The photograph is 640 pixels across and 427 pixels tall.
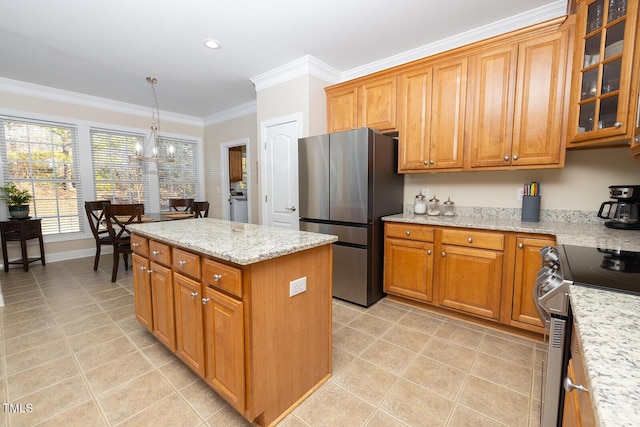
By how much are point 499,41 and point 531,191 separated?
1255mm

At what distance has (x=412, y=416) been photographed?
4.76 ft

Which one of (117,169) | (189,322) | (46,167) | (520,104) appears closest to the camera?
(189,322)

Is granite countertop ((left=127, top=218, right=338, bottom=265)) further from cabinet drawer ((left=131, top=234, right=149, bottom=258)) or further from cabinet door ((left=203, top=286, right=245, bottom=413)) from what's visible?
cabinet door ((left=203, top=286, right=245, bottom=413))

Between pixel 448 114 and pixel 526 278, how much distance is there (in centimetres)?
150

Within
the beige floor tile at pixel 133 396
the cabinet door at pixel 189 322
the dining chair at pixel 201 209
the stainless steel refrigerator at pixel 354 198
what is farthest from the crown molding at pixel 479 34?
the beige floor tile at pixel 133 396

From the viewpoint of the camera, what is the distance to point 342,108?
3.24 metres

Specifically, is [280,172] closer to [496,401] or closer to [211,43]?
[211,43]

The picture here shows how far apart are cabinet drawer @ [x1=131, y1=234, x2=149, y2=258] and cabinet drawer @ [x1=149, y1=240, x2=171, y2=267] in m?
0.07

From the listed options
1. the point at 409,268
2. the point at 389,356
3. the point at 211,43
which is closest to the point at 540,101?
the point at 409,268

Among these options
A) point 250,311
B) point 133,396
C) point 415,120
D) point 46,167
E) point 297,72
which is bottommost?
point 133,396

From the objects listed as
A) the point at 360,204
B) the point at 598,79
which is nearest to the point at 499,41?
the point at 598,79

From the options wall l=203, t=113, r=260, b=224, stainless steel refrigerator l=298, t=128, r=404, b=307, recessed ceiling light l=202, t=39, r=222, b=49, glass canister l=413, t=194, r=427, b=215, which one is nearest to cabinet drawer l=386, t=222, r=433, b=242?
stainless steel refrigerator l=298, t=128, r=404, b=307

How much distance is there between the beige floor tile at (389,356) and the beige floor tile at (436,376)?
0.05 meters

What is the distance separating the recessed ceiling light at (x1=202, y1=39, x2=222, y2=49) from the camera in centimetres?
280
